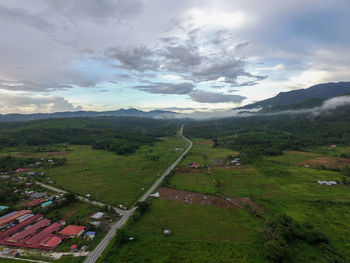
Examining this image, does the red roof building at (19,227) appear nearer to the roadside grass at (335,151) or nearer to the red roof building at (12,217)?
the red roof building at (12,217)

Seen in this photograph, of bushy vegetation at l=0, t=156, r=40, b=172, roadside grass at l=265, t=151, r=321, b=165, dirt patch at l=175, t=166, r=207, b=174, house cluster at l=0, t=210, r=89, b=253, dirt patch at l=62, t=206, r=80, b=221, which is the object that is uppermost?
bushy vegetation at l=0, t=156, r=40, b=172

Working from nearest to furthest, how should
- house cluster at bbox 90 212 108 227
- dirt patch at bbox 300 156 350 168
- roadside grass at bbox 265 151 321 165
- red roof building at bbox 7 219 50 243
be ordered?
red roof building at bbox 7 219 50 243, house cluster at bbox 90 212 108 227, dirt patch at bbox 300 156 350 168, roadside grass at bbox 265 151 321 165

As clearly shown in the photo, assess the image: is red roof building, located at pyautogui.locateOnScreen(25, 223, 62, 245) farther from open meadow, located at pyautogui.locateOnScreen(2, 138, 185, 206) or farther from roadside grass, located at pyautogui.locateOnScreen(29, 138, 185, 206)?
open meadow, located at pyautogui.locateOnScreen(2, 138, 185, 206)

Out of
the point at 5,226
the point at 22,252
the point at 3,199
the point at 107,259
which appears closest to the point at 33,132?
the point at 3,199

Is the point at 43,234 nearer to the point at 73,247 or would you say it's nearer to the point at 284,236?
the point at 73,247

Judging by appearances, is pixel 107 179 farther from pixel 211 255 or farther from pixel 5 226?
pixel 211 255

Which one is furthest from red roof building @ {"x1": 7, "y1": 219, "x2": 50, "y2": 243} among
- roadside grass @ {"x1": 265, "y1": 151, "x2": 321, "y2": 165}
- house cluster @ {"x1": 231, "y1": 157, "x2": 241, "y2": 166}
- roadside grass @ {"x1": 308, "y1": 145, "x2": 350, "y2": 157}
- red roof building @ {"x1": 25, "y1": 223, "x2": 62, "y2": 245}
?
roadside grass @ {"x1": 308, "y1": 145, "x2": 350, "y2": 157}
